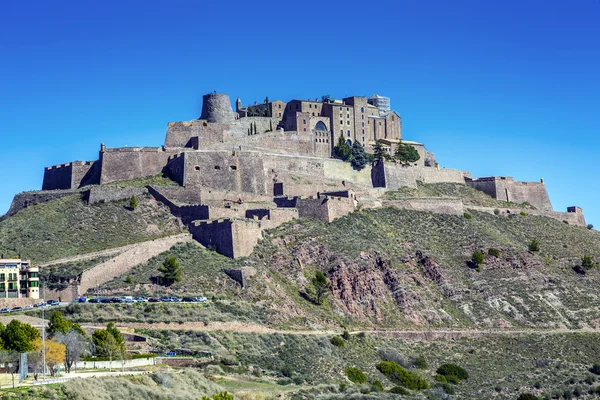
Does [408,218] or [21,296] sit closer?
[21,296]

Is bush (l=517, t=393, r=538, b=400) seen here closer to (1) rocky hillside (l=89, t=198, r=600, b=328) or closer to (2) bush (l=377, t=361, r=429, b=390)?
(2) bush (l=377, t=361, r=429, b=390)

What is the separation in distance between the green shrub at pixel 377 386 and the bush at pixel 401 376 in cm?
280

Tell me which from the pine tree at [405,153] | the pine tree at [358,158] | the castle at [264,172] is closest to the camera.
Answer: the castle at [264,172]

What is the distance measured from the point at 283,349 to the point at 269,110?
41632 millimetres

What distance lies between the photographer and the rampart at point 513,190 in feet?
376

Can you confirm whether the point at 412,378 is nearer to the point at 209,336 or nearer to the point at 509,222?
the point at 209,336

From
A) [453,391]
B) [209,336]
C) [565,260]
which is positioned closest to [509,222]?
[565,260]

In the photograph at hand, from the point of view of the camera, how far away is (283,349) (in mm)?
71500

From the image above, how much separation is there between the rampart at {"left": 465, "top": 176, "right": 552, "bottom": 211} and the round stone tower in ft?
88.7

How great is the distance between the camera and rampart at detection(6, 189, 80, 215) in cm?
9312

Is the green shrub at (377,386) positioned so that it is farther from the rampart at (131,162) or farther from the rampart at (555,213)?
the rampart at (555,213)

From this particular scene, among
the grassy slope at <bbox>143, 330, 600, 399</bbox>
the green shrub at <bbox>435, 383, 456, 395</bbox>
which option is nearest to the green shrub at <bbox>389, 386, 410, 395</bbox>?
the grassy slope at <bbox>143, 330, 600, 399</bbox>

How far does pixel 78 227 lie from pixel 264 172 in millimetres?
17505

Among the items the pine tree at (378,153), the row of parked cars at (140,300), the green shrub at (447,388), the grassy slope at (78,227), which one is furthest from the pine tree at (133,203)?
the pine tree at (378,153)
